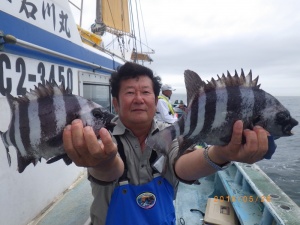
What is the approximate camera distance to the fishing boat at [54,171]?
232 cm

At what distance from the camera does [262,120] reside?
149 cm

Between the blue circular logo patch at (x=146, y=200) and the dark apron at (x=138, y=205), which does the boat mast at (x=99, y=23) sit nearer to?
the dark apron at (x=138, y=205)

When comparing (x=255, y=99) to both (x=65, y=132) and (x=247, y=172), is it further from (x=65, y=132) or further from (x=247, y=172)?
(x=247, y=172)

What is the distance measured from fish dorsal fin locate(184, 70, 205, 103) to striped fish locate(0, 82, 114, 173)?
0.54 meters

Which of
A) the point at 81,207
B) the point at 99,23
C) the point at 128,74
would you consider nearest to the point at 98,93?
the point at 81,207

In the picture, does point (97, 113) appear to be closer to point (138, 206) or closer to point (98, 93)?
point (138, 206)

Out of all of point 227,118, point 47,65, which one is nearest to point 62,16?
point 47,65

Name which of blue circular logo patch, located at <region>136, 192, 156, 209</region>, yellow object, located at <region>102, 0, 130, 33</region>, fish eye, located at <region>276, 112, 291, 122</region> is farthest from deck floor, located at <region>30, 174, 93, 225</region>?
yellow object, located at <region>102, 0, 130, 33</region>

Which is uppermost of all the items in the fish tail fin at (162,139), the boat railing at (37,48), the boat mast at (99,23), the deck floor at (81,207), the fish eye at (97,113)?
the boat mast at (99,23)

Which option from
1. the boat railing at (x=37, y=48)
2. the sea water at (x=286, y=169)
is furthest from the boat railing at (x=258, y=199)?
the sea water at (x=286, y=169)

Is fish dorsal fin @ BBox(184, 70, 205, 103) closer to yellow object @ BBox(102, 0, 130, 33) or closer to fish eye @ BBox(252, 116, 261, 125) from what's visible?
fish eye @ BBox(252, 116, 261, 125)

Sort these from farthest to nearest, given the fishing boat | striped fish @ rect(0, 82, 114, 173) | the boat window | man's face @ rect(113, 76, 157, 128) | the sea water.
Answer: the sea water → the boat window → the fishing boat → man's face @ rect(113, 76, 157, 128) → striped fish @ rect(0, 82, 114, 173)

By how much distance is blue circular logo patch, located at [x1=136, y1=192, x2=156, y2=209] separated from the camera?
5.86ft

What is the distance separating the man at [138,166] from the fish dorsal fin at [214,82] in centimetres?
35
